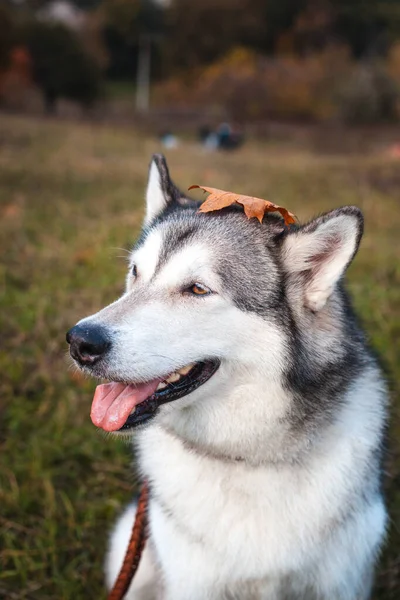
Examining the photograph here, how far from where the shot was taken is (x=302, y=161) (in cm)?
1664

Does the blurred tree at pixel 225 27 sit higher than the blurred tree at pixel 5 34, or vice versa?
the blurred tree at pixel 225 27

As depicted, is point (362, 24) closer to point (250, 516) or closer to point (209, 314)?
point (209, 314)

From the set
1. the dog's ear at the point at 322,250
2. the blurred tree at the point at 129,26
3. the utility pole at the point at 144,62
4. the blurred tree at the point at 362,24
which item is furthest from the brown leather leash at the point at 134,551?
the blurred tree at the point at 129,26

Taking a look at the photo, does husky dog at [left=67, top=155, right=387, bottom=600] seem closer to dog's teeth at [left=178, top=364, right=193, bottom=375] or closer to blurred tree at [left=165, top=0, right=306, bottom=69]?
dog's teeth at [left=178, top=364, right=193, bottom=375]

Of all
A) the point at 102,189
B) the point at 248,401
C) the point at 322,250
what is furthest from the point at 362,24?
the point at 248,401

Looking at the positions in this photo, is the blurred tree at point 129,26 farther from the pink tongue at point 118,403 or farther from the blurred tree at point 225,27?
the pink tongue at point 118,403

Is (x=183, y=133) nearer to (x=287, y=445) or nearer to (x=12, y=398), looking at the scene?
(x=12, y=398)

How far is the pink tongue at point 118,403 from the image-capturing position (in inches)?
88.6

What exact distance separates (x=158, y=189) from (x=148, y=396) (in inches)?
42.1

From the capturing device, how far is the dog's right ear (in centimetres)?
279

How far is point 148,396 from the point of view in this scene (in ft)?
7.43

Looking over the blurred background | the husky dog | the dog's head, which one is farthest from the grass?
the dog's head

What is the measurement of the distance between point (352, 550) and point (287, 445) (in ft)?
1.78

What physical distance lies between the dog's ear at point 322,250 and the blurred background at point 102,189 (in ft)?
3.15
